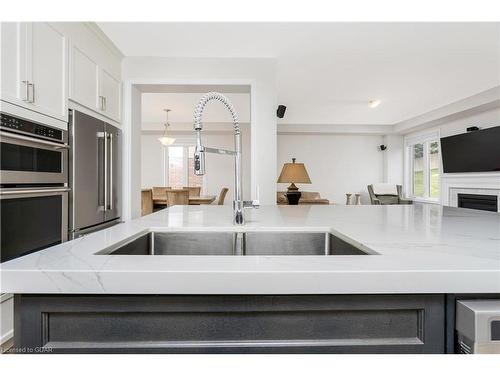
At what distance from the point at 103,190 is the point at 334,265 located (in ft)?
9.34

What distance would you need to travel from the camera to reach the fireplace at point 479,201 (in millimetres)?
4985

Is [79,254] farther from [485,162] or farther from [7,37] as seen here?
[485,162]

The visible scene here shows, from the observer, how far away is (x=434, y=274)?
0.53 m

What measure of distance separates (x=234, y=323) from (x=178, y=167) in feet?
25.2

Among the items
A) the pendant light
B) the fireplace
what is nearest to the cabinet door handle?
the pendant light

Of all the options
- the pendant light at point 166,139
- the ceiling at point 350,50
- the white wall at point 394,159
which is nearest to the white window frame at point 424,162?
the white wall at point 394,159

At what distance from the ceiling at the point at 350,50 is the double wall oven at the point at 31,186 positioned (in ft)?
4.40

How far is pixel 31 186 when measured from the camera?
1935 millimetres

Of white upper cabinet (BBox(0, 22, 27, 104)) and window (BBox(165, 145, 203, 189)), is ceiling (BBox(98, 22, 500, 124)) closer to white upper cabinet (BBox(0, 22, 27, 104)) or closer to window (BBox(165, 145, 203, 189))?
white upper cabinet (BBox(0, 22, 27, 104))

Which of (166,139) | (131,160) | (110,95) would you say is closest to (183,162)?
(166,139)

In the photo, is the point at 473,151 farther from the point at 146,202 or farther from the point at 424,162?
the point at 146,202

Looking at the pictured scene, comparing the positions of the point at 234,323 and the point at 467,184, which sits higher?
the point at 467,184

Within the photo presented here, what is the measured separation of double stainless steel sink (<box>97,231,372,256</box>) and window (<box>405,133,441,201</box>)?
686cm
